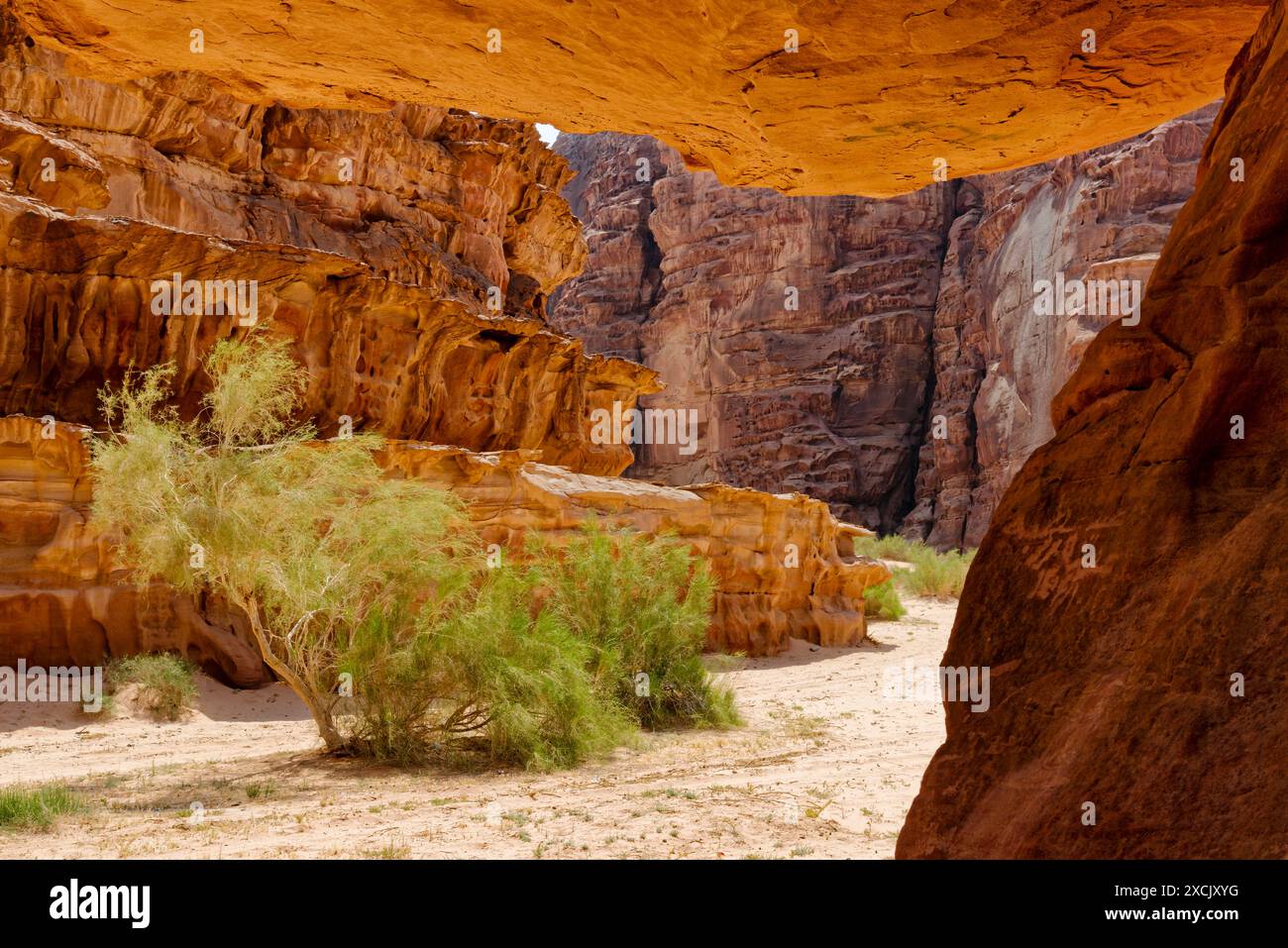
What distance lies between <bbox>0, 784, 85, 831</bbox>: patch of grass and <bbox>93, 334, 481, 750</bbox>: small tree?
2.09 metres

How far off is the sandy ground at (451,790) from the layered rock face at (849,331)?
2761 centimetres

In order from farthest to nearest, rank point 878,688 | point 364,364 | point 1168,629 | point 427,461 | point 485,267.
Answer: point 485,267
point 364,364
point 878,688
point 427,461
point 1168,629

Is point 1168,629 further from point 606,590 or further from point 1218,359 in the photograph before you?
point 606,590

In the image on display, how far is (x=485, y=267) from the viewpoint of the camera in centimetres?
2705

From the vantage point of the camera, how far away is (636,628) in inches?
468

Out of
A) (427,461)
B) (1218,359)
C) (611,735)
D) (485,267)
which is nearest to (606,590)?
(611,735)

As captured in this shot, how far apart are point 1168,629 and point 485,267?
25.7m

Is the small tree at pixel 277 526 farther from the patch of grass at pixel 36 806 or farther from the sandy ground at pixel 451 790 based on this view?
the patch of grass at pixel 36 806

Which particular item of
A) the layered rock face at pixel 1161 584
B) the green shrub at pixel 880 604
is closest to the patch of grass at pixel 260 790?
the layered rock face at pixel 1161 584

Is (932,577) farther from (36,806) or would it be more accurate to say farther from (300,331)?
(36,806)

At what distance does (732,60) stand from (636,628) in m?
8.57

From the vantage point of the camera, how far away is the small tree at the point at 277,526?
9023 millimetres

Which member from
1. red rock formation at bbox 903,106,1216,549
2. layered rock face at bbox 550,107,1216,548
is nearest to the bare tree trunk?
red rock formation at bbox 903,106,1216,549

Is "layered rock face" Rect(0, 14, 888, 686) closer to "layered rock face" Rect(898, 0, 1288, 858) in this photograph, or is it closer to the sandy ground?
the sandy ground
